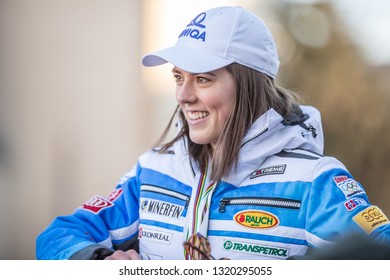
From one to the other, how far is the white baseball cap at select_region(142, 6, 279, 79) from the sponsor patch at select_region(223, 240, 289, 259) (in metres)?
0.54

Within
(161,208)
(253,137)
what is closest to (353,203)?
(253,137)

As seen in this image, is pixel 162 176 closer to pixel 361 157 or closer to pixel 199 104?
pixel 199 104

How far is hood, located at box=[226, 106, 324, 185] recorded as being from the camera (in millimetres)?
1617

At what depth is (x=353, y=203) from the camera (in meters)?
1.43

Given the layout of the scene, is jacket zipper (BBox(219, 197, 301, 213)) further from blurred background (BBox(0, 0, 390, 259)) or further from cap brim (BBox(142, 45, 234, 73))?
blurred background (BBox(0, 0, 390, 259))

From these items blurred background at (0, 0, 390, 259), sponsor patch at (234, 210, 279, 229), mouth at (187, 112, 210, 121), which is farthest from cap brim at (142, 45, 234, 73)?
blurred background at (0, 0, 390, 259)

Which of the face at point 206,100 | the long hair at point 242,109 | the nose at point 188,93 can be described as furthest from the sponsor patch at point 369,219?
the nose at point 188,93

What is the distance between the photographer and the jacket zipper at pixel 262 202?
1.53m

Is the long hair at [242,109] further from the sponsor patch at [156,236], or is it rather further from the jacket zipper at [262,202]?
the sponsor patch at [156,236]

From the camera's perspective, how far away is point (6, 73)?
4293mm

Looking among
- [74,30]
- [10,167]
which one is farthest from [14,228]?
[74,30]

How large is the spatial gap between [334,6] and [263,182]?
292 cm

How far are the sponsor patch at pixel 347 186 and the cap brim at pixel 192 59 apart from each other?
1.62 feet

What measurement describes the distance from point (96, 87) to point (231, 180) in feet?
9.80
